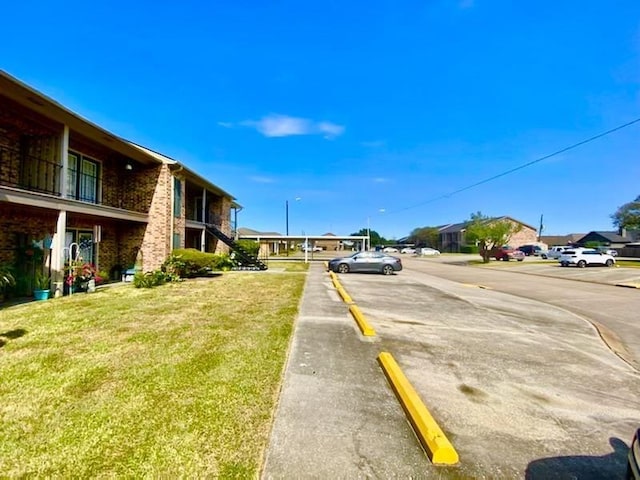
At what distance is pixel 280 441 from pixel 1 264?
35.4 feet

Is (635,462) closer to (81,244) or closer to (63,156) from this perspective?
(63,156)

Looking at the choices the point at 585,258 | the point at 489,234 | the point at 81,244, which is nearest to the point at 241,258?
the point at 81,244

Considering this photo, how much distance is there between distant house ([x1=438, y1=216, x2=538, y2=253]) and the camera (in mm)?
63162

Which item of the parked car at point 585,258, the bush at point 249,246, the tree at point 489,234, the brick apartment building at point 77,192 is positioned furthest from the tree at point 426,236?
the brick apartment building at point 77,192

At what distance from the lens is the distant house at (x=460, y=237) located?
2487 inches

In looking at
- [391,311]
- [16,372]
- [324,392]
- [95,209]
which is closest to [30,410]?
[16,372]

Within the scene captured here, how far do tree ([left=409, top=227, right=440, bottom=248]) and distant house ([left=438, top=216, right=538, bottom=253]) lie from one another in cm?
151

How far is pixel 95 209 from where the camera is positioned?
429 inches

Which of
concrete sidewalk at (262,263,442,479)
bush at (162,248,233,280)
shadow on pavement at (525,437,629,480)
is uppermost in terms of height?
bush at (162,248,233,280)

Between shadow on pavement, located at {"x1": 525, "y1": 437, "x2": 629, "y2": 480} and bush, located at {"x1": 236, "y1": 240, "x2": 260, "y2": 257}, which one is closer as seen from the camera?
shadow on pavement, located at {"x1": 525, "y1": 437, "x2": 629, "y2": 480}

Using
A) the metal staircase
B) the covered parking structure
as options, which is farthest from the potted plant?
the covered parking structure

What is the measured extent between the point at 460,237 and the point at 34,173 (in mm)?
69217

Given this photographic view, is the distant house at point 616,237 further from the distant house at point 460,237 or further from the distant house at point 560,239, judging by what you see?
the distant house at point 560,239

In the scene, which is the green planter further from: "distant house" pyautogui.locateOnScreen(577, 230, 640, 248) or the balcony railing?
"distant house" pyautogui.locateOnScreen(577, 230, 640, 248)
